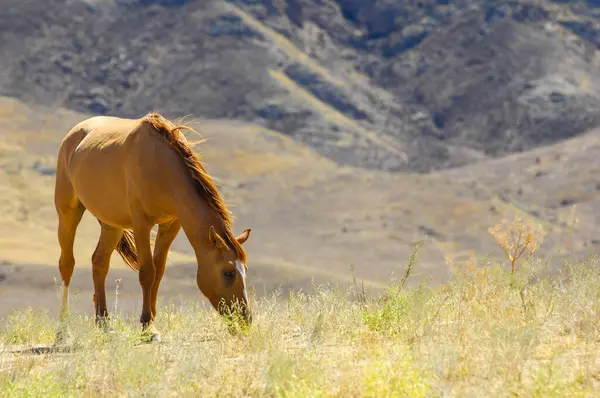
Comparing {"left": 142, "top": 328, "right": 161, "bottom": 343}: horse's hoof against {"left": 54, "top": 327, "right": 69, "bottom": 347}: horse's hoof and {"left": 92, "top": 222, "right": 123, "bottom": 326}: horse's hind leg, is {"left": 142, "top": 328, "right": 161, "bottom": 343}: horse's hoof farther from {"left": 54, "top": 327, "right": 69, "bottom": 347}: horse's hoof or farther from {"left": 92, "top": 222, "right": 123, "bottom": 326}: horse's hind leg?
{"left": 92, "top": 222, "right": 123, "bottom": 326}: horse's hind leg

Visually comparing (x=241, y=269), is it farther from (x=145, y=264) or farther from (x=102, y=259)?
(x=102, y=259)

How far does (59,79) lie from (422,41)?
54.6 m

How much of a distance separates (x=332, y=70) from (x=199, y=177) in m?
116

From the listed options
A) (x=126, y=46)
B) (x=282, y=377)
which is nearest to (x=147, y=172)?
(x=282, y=377)

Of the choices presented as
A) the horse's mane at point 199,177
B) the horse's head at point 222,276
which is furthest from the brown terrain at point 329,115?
the horse's head at point 222,276

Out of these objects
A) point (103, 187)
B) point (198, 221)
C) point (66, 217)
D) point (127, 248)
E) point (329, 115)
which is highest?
point (198, 221)

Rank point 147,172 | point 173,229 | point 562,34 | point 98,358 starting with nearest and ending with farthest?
point 98,358, point 147,172, point 173,229, point 562,34

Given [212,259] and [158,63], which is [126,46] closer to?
[158,63]

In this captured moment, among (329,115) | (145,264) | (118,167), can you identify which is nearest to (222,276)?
(145,264)

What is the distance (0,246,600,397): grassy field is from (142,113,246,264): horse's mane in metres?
0.71

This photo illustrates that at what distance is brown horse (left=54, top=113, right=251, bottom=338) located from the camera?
7.54 m

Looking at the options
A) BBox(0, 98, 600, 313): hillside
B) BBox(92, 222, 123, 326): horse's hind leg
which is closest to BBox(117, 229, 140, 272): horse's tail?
BBox(92, 222, 123, 326): horse's hind leg

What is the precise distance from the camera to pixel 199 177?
8102 mm

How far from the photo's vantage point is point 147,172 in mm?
8273
